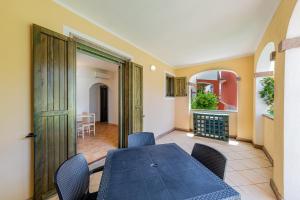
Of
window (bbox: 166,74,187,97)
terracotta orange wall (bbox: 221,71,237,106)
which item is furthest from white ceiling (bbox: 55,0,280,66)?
terracotta orange wall (bbox: 221,71,237,106)

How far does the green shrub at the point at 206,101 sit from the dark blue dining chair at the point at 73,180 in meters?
4.78

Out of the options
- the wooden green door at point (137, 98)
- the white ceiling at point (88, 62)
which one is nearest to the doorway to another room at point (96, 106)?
the white ceiling at point (88, 62)

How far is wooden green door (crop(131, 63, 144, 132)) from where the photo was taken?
325cm

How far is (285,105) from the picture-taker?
5.43 ft

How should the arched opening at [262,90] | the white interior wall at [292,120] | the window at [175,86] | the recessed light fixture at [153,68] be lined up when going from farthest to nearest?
the window at [175,86] < the recessed light fixture at [153,68] < the arched opening at [262,90] < the white interior wall at [292,120]

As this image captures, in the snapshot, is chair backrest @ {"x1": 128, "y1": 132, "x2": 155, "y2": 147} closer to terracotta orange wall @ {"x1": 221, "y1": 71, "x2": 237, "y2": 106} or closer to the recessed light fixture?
the recessed light fixture

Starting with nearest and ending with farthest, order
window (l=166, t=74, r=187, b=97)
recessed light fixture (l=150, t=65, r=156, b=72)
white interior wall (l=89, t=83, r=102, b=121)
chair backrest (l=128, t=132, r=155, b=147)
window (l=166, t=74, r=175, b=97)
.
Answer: chair backrest (l=128, t=132, r=155, b=147)
recessed light fixture (l=150, t=65, r=156, b=72)
window (l=166, t=74, r=187, b=97)
window (l=166, t=74, r=175, b=97)
white interior wall (l=89, t=83, r=102, b=121)

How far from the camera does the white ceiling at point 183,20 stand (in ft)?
6.53

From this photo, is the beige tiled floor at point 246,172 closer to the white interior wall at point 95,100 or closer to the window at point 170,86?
the window at point 170,86

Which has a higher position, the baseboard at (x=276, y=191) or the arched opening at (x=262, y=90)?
the arched opening at (x=262, y=90)

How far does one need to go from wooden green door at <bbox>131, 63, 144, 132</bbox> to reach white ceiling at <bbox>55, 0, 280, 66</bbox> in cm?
70

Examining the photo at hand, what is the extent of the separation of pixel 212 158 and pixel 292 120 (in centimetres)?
117

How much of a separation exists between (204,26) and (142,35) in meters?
1.25

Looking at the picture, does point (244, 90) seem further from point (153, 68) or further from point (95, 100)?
point (95, 100)
